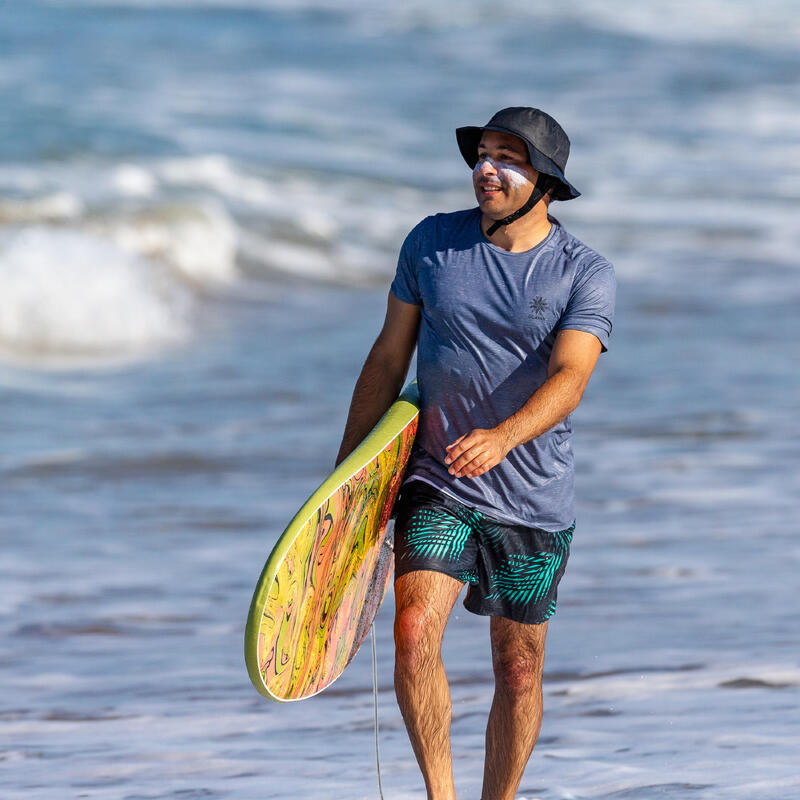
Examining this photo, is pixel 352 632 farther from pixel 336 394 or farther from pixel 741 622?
pixel 336 394

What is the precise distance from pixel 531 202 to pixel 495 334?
31cm

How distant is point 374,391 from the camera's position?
374 cm

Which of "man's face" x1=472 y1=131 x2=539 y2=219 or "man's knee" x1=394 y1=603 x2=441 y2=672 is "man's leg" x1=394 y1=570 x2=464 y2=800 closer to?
"man's knee" x1=394 y1=603 x2=441 y2=672

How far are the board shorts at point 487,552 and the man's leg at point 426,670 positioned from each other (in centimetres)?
7

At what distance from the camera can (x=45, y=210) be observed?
54.1 feet

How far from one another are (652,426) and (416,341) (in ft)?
18.4

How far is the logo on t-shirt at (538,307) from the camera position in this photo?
345cm

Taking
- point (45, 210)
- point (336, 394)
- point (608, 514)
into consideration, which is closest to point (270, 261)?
point (45, 210)

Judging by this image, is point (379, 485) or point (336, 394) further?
point (336, 394)

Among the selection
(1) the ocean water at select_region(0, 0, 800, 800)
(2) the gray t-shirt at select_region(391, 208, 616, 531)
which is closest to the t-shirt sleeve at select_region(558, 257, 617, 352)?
(2) the gray t-shirt at select_region(391, 208, 616, 531)

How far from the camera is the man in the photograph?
3.42 meters

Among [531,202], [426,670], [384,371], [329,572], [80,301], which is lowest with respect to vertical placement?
[80,301]

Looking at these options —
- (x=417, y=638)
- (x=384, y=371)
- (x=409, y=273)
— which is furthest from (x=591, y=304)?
(x=417, y=638)

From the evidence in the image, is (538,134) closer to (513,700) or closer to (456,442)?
(456,442)
